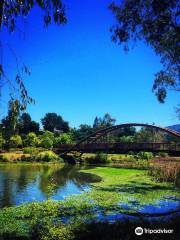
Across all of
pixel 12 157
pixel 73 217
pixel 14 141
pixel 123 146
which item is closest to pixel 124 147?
pixel 123 146

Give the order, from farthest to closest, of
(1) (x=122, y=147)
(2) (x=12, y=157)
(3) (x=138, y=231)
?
(1) (x=122, y=147)
(2) (x=12, y=157)
(3) (x=138, y=231)

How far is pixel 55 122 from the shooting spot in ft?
435

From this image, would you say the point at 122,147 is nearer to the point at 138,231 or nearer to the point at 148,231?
the point at 148,231

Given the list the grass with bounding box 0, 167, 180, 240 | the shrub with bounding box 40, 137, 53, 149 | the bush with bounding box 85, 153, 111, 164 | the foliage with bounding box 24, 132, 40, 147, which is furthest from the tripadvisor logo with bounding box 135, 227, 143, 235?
the foliage with bounding box 24, 132, 40, 147

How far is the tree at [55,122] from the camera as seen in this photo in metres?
129

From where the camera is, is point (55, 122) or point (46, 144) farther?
point (55, 122)

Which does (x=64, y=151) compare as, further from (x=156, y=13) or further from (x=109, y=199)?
(x=156, y=13)

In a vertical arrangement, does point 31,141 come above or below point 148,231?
above

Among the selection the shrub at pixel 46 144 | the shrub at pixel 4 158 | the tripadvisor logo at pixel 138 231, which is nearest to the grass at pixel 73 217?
the tripadvisor logo at pixel 138 231

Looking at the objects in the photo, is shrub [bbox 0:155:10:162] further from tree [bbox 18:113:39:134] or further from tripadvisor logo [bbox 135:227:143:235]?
tripadvisor logo [bbox 135:227:143:235]

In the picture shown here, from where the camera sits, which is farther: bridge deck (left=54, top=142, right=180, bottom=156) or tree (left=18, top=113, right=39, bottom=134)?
tree (left=18, top=113, right=39, bottom=134)

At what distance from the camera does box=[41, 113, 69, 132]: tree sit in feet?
422

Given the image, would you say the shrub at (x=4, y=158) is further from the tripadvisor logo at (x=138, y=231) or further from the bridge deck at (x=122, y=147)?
the tripadvisor logo at (x=138, y=231)

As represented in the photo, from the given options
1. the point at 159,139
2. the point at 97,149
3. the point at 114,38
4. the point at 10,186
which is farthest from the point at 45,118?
the point at 114,38
